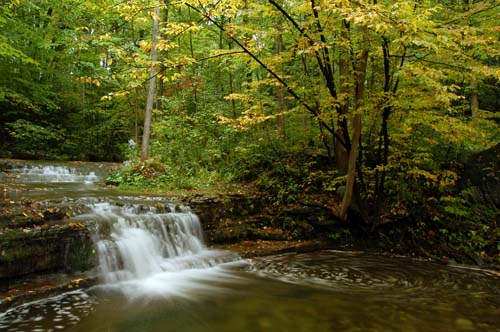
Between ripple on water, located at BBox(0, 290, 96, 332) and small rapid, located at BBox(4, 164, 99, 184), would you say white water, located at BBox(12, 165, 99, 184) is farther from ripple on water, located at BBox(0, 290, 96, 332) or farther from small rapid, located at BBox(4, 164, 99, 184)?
ripple on water, located at BBox(0, 290, 96, 332)

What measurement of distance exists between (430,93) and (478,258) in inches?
144

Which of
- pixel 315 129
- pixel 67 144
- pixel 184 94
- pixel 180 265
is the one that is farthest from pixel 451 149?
pixel 67 144

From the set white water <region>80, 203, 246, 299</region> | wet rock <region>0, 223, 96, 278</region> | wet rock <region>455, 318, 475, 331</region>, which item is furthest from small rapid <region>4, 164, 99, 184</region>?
wet rock <region>455, 318, 475, 331</region>

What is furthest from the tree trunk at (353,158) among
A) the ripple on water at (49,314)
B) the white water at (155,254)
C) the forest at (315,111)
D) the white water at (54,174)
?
the white water at (54,174)

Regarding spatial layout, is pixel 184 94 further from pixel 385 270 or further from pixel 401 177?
pixel 385 270

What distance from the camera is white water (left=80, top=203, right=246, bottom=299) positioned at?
5723 mm

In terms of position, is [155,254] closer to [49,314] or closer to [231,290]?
[231,290]

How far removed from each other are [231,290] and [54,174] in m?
9.01

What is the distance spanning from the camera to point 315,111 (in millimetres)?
7445

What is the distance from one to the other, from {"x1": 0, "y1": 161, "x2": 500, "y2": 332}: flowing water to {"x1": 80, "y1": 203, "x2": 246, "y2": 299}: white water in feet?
0.06

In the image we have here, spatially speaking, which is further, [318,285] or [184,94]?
[184,94]

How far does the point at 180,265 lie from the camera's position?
670 centimetres

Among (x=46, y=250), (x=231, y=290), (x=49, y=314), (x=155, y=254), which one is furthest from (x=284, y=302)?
(x=46, y=250)

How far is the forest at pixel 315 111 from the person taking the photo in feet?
19.6
